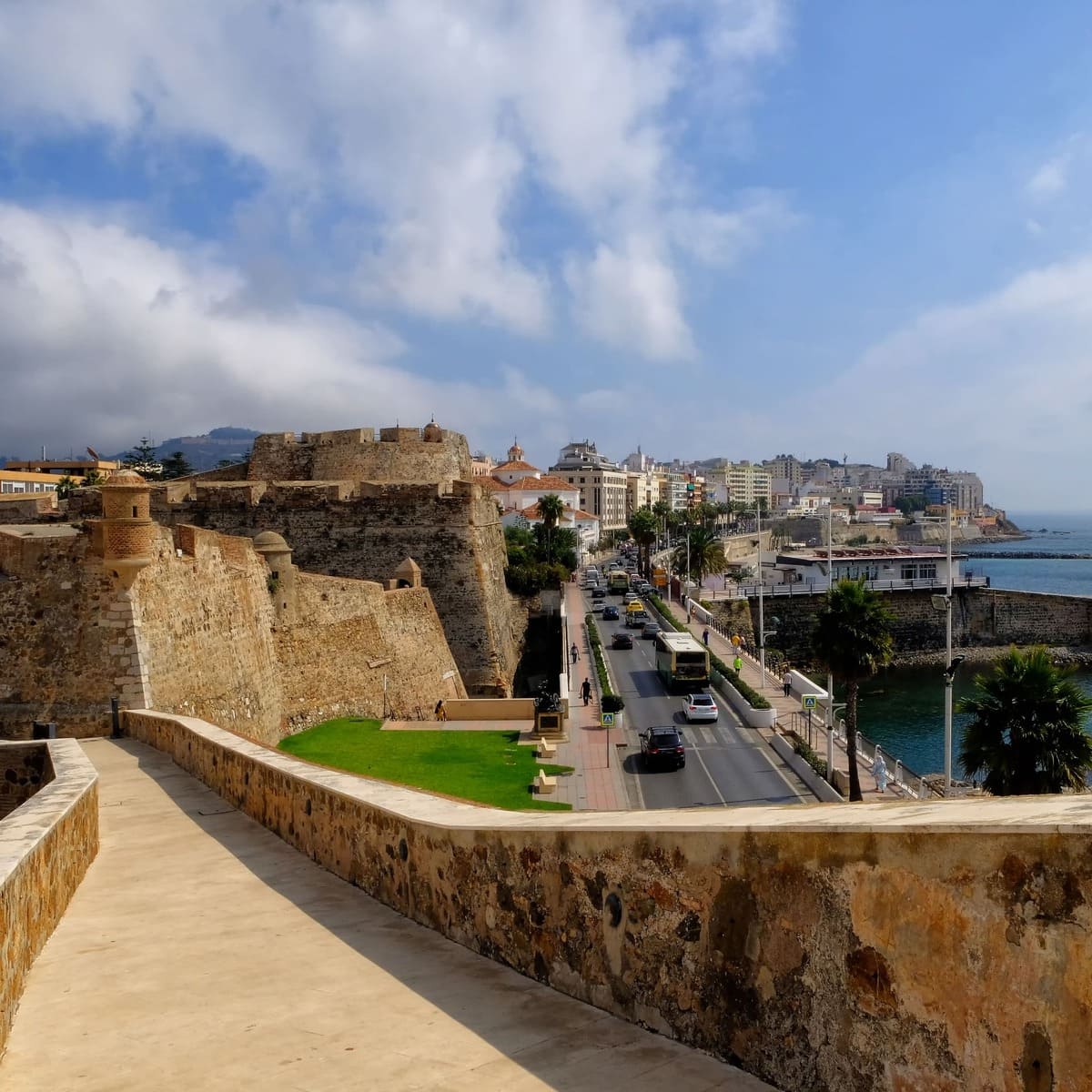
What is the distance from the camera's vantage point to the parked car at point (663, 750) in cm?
2438

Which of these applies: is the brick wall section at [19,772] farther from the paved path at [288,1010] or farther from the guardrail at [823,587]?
the guardrail at [823,587]

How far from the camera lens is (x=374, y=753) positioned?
2200cm

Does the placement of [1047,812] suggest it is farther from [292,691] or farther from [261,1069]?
[292,691]

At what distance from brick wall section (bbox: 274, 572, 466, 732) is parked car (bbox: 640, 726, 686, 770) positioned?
25.9ft

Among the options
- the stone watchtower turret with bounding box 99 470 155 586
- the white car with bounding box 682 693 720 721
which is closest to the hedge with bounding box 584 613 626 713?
the white car with bounding box 682 693 720 721

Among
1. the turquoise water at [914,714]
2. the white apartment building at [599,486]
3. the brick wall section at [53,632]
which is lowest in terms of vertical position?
the turquoise water at [914,714]

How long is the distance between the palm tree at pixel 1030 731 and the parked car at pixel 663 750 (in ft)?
26.1

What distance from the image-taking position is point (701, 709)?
3062 centimetres

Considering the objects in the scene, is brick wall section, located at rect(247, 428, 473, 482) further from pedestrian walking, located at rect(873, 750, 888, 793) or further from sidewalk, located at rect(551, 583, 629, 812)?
pedestrian walking, located at rect(873, 750, 888, 793)

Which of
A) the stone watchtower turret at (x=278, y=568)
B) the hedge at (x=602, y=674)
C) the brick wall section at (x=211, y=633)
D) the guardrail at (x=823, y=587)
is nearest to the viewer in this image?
the brick wall section at (x=211, y=633)

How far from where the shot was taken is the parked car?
80.0 feet

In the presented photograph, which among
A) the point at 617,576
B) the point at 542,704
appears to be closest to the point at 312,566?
the point at 542,704

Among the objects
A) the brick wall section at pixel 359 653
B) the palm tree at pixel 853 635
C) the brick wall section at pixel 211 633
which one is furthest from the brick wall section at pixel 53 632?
the palm tree at pixel 853 635

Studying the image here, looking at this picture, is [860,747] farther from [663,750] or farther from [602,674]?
[602,674]
